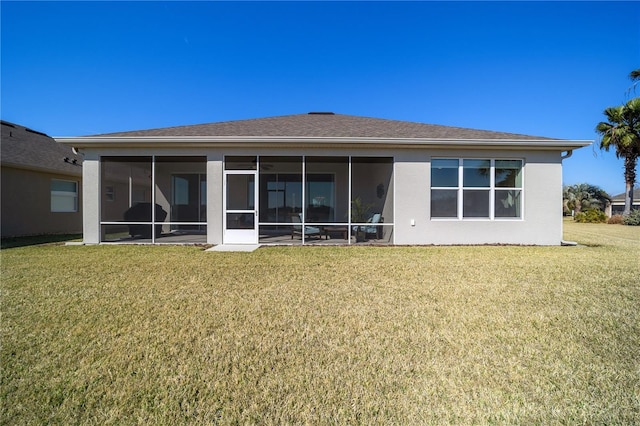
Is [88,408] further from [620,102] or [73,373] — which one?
[620,102]

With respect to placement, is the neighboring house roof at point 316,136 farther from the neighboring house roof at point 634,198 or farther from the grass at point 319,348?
the neighboring house roof at point 634,198

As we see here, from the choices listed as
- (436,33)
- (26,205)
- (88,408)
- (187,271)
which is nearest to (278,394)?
(88,408)

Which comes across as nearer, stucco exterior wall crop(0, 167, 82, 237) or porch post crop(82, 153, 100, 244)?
porch post crop(82, 153, 100, 244)

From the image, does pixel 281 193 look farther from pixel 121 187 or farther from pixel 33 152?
pixel 33 152

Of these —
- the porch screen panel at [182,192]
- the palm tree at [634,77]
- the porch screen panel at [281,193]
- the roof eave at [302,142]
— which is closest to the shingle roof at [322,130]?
the roof eave at [302,142]

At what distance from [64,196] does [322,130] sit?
13.1m

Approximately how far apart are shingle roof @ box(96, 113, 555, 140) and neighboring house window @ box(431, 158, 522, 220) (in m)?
0.95

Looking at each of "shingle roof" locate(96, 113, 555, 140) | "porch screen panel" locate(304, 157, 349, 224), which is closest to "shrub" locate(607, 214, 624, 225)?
"shingle roof" locate(96, 113, 555, 140)

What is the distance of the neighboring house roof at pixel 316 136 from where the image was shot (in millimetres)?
9305

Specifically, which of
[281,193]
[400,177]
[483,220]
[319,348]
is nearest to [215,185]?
[281,193]

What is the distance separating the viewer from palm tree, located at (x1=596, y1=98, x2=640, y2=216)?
22.2m

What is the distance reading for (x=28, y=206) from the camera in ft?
41.5

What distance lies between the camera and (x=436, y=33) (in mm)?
12828

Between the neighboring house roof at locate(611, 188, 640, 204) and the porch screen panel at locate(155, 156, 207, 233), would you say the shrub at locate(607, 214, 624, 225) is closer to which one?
the neighboring house roof at locate(611, 188, 640, 204)
